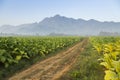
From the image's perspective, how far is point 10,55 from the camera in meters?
15.0

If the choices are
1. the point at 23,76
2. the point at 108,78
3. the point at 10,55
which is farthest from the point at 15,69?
the point at 108,78

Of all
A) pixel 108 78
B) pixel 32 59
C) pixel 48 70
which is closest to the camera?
pixel 108 78

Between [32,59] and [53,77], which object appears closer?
[53,77]

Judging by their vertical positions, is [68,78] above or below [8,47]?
below

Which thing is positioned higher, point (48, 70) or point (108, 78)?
point (108, 78)

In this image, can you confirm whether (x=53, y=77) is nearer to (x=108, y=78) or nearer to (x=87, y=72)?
(x=87, y=72)

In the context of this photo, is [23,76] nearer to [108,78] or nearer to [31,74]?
[31,74]

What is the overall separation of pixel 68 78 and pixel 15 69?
12.9 ft

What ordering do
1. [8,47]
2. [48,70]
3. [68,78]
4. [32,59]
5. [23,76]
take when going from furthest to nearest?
[32,59]
[8,47]
[48,70]
[23,76]
[68,78]

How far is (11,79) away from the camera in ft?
41.8

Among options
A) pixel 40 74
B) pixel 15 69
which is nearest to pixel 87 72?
pixel 40 74

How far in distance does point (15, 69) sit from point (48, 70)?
195 centimetres

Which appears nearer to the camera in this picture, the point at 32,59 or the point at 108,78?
the point at 108,78

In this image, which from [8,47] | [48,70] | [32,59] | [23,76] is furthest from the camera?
[32,59]
